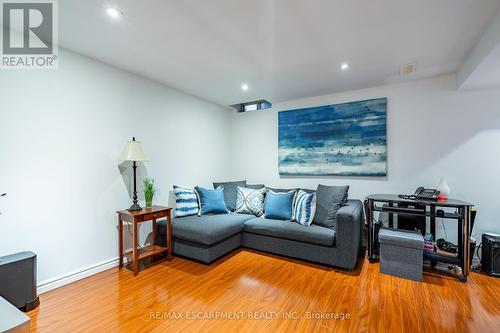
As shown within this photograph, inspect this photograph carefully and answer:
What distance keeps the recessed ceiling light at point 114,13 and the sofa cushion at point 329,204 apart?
116 inches

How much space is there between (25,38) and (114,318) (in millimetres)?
2596

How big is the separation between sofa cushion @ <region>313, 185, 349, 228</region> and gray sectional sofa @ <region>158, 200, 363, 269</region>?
0.36 ft

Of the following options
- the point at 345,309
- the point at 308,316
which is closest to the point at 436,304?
the point at 345,309

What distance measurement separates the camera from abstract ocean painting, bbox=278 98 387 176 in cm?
327

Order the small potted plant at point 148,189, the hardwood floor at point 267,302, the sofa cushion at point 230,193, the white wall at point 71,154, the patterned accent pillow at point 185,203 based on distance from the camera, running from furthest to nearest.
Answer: the sofa cushion at point 230,193 < the patterned accent pillow at point 185,203 < the small potted plant at point 148,189 < the white wall at point 71,154 < the hardwood floor at point 267,302

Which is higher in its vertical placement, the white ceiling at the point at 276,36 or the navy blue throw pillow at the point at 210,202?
the white ceiling at the point at 276,36

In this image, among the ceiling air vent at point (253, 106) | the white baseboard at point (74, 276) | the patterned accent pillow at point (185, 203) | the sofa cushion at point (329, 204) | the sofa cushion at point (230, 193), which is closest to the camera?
the white baseboard at point (74, 276)

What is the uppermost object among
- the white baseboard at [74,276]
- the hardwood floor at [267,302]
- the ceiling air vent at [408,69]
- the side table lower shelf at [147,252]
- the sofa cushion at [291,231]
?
the ceiling air vent at [408,69]

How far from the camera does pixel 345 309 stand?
6.15 ft

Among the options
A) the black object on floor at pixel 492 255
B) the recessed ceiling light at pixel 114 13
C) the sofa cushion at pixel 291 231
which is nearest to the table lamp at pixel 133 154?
the recessed ceiling light at pixel 114 13

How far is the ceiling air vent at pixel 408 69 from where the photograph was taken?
263 cm

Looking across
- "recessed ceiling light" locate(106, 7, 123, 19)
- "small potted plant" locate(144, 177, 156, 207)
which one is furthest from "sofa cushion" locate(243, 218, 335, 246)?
"recessed ceiling light" locate(106, 7, 123, 19)

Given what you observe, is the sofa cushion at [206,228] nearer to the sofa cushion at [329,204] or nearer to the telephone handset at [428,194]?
the sofa cushion at [329,204]

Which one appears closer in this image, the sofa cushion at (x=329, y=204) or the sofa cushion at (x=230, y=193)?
the sofa cushion at (x=329, y=204)
